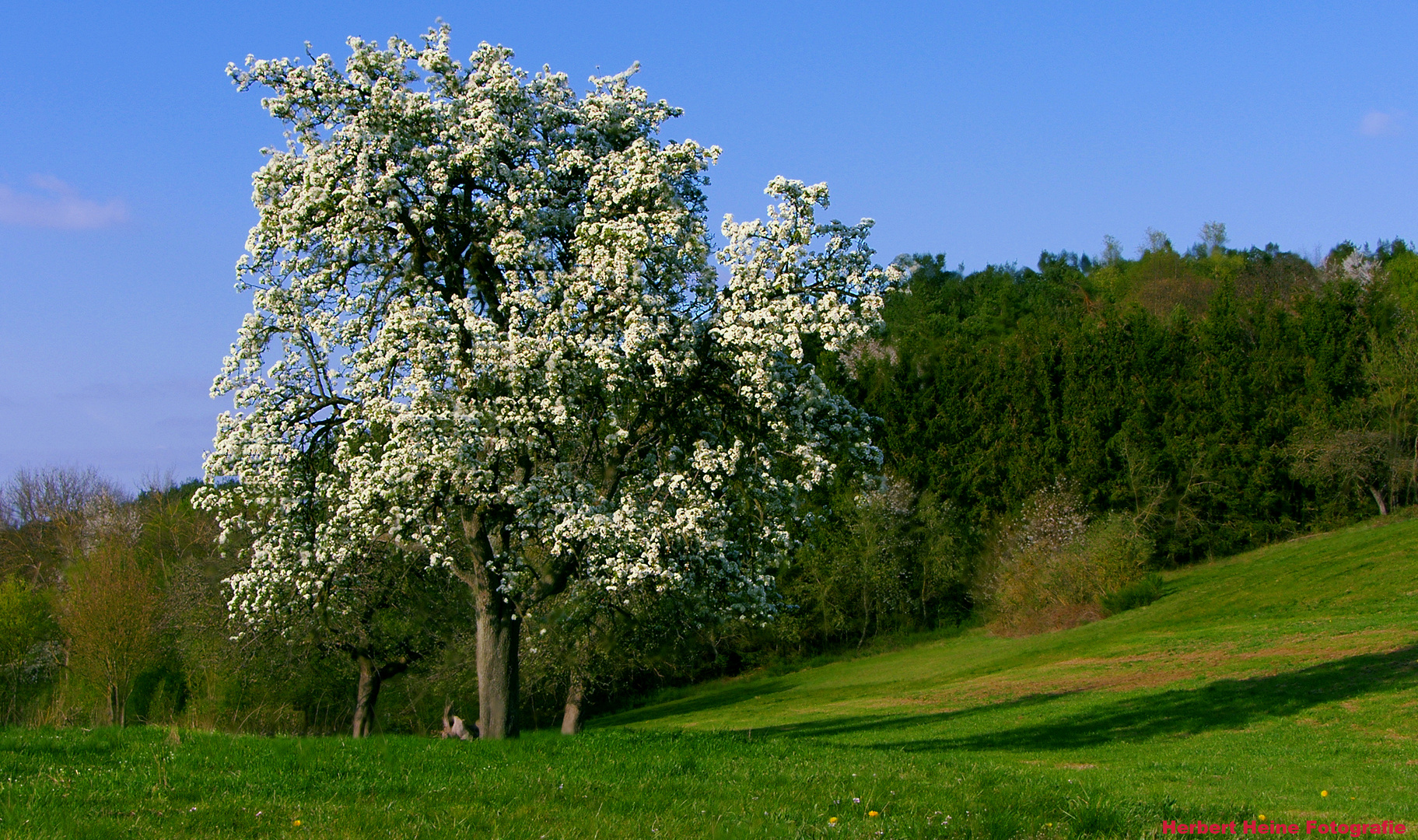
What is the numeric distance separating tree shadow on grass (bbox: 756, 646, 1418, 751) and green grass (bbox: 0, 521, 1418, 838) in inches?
4.4

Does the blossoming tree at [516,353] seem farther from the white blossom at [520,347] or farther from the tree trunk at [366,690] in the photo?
the tree trunk at [366,690]

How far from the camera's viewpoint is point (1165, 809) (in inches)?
366

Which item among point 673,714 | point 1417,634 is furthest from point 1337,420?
point 673,714

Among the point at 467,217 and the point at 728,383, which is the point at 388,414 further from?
the point at 728,383

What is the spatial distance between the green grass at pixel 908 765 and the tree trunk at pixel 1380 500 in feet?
81.2

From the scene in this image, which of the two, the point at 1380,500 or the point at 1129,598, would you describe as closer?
the point at 1129,598

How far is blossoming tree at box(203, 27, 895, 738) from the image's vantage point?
16.7 meters

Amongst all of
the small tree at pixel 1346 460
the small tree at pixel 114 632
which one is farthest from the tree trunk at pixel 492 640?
the small tree at pixel 1346 460

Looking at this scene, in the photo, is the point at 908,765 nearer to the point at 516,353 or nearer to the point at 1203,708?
the point at 516,353

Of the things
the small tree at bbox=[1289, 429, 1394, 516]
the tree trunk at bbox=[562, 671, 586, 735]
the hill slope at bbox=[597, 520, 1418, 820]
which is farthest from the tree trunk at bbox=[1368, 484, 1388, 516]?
the tree trunk at bbox=[562, 671, 586, 735]

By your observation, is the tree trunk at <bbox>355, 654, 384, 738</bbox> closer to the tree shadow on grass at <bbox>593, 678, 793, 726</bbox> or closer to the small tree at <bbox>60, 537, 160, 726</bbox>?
the small tree at <bbox>60, 537, 160, 726</bbox>

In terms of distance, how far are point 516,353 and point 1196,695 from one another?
24228 mm

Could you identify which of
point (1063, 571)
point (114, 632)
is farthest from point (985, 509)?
point (114, 632)

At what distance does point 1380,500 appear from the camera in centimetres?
6412
